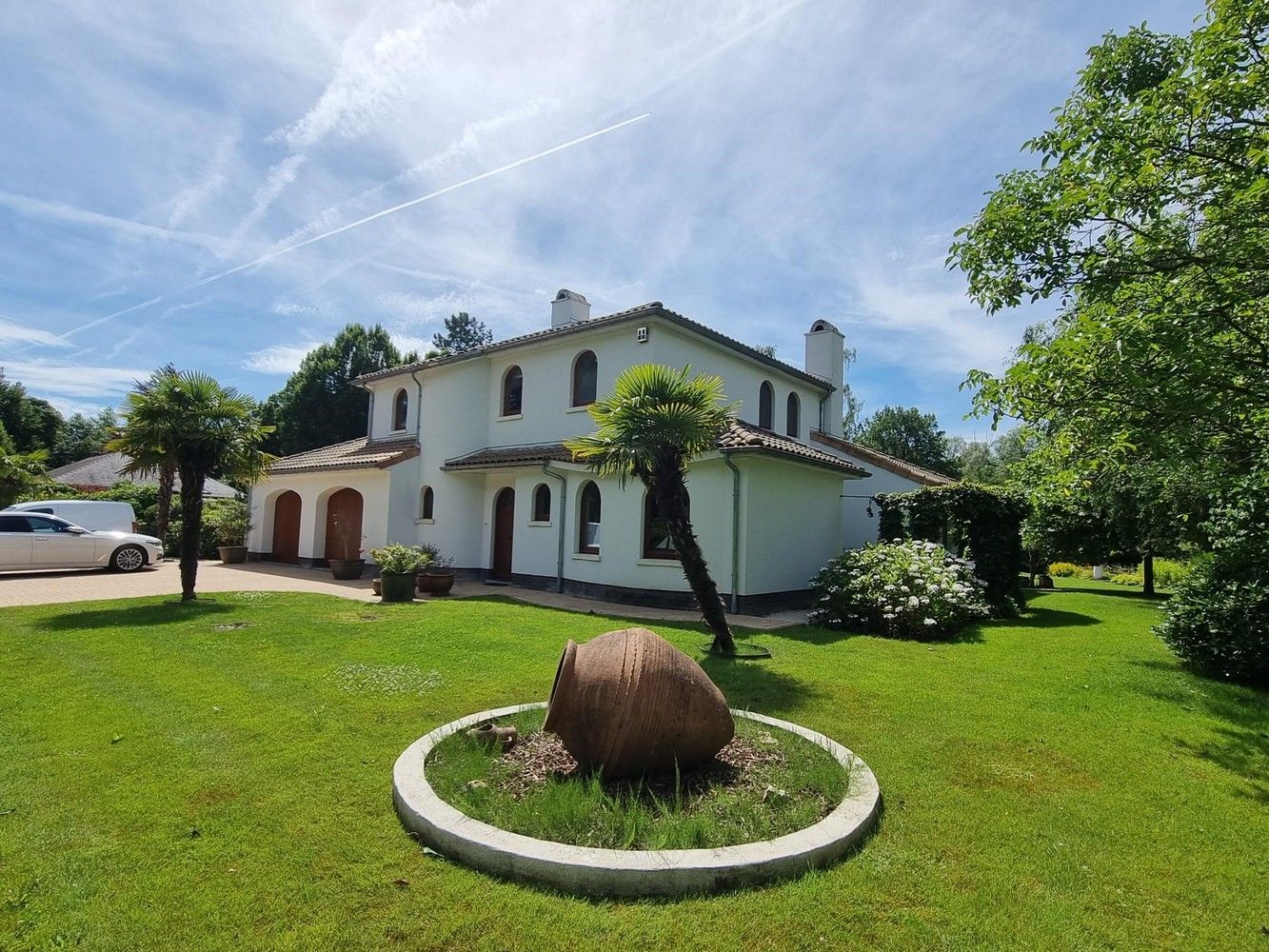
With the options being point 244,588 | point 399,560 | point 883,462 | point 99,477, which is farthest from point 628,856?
point 99,477

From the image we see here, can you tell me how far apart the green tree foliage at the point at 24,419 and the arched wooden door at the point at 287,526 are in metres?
42.9

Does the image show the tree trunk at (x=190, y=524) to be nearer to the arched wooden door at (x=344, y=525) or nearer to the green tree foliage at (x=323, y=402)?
the arched wooden door at (x=344, y=525)

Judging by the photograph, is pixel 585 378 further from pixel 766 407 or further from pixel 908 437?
pixel 908 437

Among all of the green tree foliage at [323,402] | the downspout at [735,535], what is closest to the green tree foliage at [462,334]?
the green tree foliage at [323,402]

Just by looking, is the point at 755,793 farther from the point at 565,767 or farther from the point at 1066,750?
the point at 1066,750

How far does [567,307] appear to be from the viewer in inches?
810

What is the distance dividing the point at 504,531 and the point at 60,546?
11842 millimetres

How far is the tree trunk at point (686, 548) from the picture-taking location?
913 centimetres

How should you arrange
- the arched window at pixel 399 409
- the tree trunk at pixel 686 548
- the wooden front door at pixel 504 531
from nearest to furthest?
the tree trunk at pixel 686 548 < the wooden front door at pixel 504 531 < the arched window at pixel 399 409

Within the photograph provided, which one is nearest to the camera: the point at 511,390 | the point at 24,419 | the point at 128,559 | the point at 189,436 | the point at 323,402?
the point at 189,436

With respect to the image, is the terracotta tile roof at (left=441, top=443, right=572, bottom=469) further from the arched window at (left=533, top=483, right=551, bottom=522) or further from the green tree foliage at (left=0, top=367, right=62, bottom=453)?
the green tree foliage at (left=0, top=367, right=62, bottom=453)

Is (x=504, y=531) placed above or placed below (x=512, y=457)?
below

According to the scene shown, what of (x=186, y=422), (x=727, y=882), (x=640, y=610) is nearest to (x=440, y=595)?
(x=640, y=610)

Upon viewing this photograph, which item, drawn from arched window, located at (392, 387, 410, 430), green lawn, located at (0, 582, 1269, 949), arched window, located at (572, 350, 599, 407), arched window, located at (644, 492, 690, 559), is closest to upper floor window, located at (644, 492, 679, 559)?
arched window, located at (644, 492, 690, 559)
